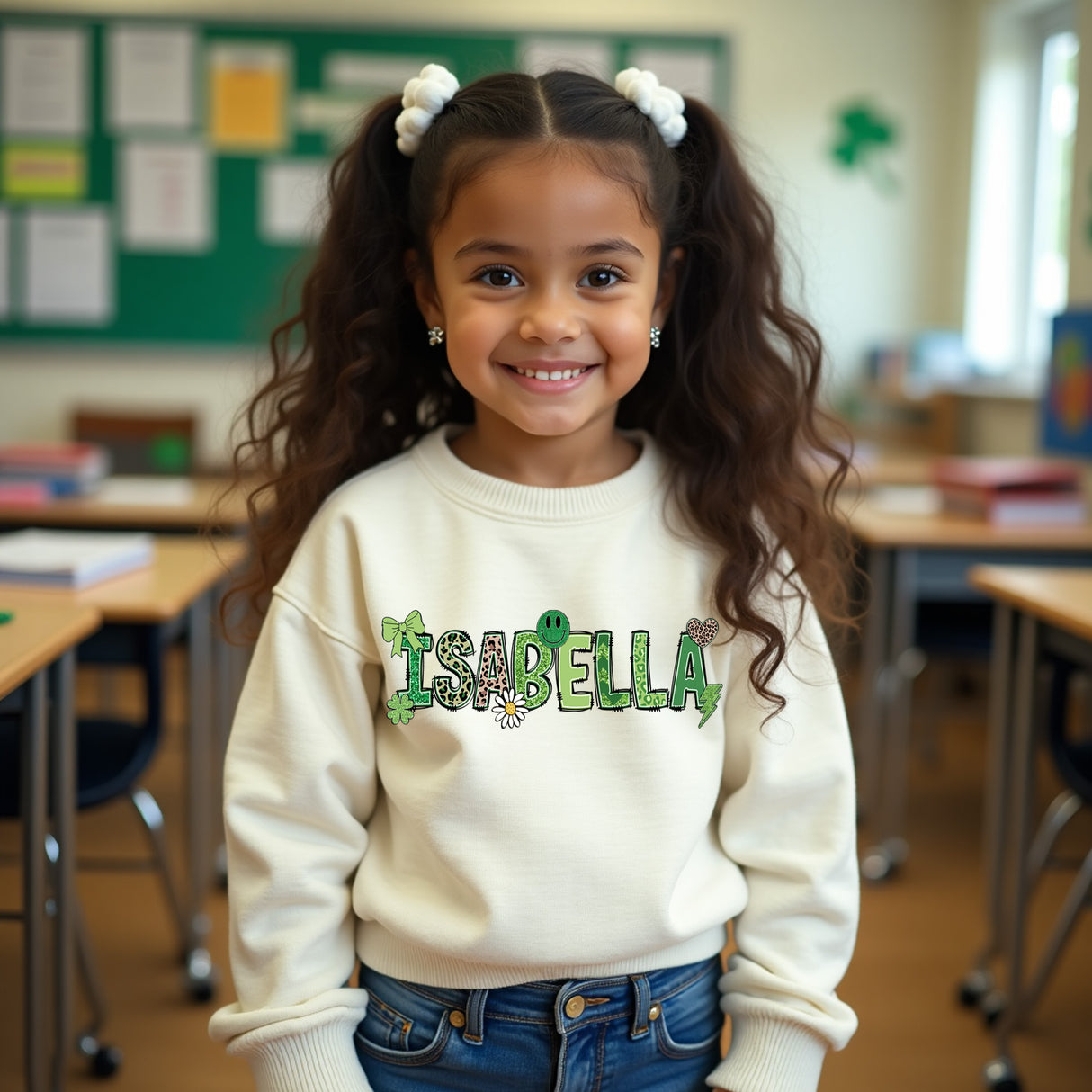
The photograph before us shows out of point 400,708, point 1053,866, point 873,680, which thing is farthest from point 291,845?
point 873,680

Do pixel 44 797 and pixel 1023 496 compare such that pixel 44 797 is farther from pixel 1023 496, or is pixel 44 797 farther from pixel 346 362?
pixel 1023 496

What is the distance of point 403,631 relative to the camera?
1.01m

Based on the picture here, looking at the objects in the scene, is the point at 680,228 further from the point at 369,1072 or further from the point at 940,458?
the point at 940,458

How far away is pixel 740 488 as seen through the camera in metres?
1.11

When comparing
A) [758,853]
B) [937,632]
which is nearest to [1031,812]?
[937,632]

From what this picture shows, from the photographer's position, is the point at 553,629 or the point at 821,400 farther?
the point at 821,400

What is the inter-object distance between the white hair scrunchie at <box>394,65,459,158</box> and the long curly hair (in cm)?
1

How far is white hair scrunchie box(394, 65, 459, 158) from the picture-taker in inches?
41.4

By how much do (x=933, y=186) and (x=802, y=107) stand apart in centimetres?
57

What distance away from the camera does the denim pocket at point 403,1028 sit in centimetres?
101

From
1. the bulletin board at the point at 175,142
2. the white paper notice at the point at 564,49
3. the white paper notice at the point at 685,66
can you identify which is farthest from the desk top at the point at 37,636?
the white paper notice at the point at 685,66

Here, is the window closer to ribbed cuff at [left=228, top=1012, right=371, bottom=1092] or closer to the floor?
the floor

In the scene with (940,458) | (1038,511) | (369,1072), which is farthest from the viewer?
(940,458)

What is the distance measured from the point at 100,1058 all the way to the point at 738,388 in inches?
59.1
